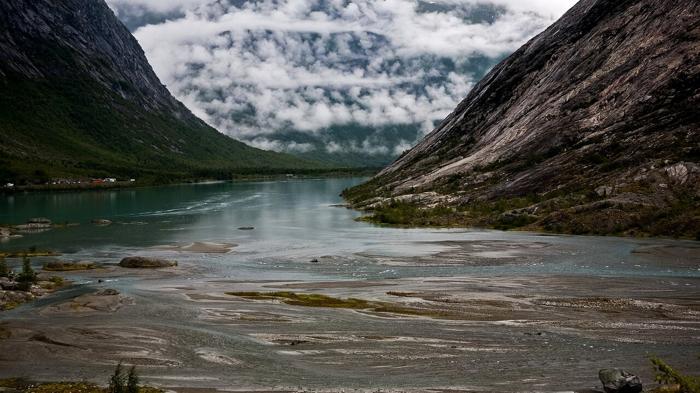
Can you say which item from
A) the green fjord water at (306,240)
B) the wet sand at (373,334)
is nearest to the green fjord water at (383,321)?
the wet sand at (373,334)

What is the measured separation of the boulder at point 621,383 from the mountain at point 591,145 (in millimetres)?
64985

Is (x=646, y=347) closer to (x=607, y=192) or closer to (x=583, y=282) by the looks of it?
(x=583, y=282)

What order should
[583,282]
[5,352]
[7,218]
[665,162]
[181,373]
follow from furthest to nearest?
1. [7,218]
2. [665,162]
3. [583,282]
4. [5,352]
5. [181,373]

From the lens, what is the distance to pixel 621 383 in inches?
1137

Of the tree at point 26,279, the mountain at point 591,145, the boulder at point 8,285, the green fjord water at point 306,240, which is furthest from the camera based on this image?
the mountain at point 591,145

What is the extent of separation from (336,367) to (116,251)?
65.8 meters

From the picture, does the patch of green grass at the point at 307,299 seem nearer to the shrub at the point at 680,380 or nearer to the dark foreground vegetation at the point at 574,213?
the shrub at the point at 680,380

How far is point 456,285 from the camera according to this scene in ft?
192

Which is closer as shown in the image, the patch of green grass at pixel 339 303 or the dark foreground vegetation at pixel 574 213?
the patch of green grass at pixel 339 303

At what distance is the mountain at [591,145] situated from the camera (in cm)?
9781

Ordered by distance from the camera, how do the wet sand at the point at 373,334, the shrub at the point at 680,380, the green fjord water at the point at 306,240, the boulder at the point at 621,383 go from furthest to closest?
the green fjord water at the point at 306,240
the wet sand at the point at 373,334
the boulder at the point at 621,383
the shrub at the point at 680,380

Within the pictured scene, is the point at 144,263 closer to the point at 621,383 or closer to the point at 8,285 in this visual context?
the point at 8,285

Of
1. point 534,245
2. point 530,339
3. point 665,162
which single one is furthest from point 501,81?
point 530,339

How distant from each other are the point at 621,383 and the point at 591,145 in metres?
99.7
